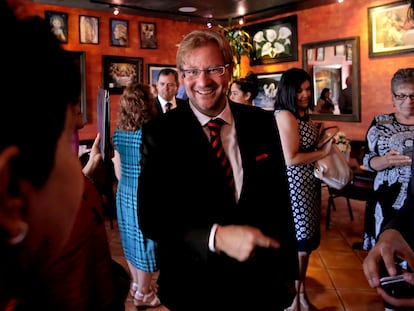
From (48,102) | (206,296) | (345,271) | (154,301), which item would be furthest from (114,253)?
(48,102)

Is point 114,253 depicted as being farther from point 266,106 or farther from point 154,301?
point 266,106

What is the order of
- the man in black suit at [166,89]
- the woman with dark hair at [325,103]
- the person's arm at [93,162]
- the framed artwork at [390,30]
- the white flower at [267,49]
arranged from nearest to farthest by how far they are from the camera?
1. the person's arm at [93,162]
2. the man in black suit at [166,89]
3. the framed artwork at [390,30]
4. the woman with dark hair at [325,103]
5. the white flower at [267,49]

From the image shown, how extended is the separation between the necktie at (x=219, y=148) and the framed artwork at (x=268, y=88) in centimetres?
620

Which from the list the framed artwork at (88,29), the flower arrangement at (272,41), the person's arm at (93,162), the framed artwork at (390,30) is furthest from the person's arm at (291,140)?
the framed artwork at (88,29)

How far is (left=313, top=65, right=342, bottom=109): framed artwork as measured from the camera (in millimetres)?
6516

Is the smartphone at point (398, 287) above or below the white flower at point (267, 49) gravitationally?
below

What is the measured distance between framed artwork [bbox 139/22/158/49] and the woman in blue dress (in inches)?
195

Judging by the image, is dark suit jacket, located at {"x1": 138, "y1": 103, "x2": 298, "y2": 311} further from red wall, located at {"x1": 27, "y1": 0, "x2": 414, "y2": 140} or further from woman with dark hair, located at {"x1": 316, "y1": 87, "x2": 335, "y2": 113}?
woman with dark hair, located at {"x1": 316, "y1": 87, "x2": 335, "y2": 113}

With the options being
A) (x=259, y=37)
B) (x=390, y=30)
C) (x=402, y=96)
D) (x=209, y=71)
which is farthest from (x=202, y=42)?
(x=259, y=37)

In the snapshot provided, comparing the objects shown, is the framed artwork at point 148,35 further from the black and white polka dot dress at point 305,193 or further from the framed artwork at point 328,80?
the black and white polka dot dress at point 305,193

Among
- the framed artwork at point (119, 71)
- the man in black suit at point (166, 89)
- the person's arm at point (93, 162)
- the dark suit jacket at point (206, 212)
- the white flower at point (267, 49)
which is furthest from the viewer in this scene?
Answer: the white flower at point (267, 49)

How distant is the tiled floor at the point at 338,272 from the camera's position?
3.27 meters

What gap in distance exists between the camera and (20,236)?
413mm

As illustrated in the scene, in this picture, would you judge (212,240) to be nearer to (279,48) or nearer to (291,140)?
(291,140)
